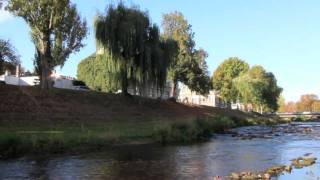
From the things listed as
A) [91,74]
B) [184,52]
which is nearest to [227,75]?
[91,74]

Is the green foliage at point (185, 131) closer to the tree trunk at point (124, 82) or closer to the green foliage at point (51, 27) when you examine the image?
the tree trunk at point (124, 82)

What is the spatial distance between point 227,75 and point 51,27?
89.9 metres

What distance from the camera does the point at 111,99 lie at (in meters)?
60.8

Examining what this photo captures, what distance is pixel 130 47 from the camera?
59219 millimetres

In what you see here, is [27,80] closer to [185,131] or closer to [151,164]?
[185,131]

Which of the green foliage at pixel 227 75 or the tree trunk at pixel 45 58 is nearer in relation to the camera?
the tree trunk at pixel 45 58

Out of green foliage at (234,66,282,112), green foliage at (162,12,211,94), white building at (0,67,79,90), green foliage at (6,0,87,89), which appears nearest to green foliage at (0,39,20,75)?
green foliage at (6,0,87,89)

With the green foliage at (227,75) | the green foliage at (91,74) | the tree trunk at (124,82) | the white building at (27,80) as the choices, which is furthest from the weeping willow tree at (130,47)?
the green foliage at (227,75)

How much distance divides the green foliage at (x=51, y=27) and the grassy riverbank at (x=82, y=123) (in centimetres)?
352

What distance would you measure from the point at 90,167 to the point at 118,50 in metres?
35.7

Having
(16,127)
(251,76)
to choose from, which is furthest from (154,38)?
(251,76)

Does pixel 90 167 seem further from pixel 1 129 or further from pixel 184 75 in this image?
pixel 184 75

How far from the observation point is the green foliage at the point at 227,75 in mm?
128375

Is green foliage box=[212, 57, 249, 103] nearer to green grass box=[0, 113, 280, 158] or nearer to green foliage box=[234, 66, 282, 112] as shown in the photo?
green foliage box=[234, 66, 282, 112]
